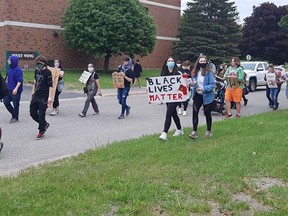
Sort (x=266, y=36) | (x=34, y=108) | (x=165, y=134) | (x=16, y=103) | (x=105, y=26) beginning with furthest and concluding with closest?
(x=266, y=36), (x=105, y=26), (x=16, y=103), (x=34, y=108), (x=165, y=134)

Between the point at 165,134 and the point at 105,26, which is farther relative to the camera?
the point at 105,26

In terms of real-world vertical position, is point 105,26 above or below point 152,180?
above

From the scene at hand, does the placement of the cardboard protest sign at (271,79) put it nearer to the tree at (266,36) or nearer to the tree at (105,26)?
the tree at (105,26)

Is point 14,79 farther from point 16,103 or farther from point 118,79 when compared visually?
point 118,79

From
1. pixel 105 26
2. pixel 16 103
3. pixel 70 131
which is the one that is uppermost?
pixel 105 26

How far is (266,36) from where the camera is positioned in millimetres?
59281

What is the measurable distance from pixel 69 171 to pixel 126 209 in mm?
1744

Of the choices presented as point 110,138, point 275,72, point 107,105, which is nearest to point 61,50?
point 107,105

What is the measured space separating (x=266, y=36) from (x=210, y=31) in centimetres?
1806

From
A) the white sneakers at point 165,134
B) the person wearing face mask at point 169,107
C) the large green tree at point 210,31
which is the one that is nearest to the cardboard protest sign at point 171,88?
the person wearing face mask at point 169,107

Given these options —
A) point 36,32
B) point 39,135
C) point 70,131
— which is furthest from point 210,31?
point 39,135

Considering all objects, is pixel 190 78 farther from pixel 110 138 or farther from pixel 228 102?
pixel 228 102

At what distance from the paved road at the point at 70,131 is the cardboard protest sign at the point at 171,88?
90 cm

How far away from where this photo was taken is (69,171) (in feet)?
20.1
